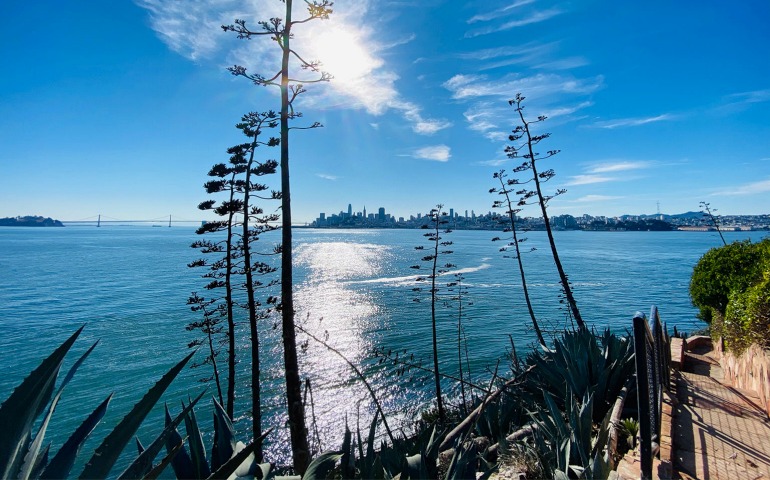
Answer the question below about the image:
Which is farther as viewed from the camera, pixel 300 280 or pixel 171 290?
pixel 300 280

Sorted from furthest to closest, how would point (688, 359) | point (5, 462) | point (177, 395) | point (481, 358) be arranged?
point (481, 358)
point (177, 395)
point (688, 359)
point (5, 462)

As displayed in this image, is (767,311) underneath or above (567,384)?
above

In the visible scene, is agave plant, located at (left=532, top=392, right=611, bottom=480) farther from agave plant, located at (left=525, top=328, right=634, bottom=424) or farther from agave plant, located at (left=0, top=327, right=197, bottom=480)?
agave plant, located at (left=0, top=327, right=197, bottom=480)

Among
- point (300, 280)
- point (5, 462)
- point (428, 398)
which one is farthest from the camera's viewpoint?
point (300, 280)

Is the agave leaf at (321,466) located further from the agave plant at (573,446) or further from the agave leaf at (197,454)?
the agave plant at (573,446)

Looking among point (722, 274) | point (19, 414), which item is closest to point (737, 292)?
point (722, 274)

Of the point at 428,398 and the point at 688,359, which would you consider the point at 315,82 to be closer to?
the point at 688,359

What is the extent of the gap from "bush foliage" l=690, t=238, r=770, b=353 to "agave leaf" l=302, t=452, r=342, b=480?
6.57 metres

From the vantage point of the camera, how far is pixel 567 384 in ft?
17.8

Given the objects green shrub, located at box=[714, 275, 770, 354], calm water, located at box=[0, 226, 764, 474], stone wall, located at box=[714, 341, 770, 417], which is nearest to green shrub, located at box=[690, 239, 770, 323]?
green shrub, located at box=[714, 275, 770, 354]

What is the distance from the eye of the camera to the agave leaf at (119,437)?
1.49 meters

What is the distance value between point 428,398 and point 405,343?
7.96m

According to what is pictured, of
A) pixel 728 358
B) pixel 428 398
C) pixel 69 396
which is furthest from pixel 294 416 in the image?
pixel 69 396

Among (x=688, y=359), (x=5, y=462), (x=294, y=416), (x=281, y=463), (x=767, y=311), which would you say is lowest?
(x=281, y=463)
